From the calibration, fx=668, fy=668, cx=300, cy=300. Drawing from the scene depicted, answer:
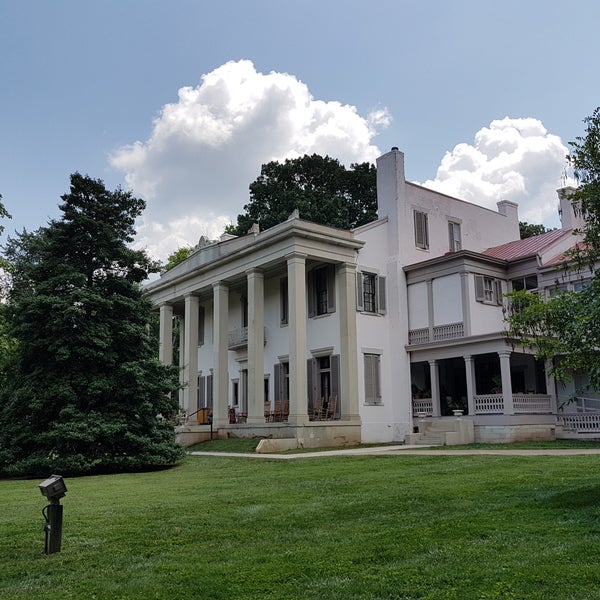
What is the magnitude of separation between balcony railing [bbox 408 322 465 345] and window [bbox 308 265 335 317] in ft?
11.9

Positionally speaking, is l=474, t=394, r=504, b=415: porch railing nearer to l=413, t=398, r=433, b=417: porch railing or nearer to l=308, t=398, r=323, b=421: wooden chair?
l=413, t=398, r=433, b=417: porch railing

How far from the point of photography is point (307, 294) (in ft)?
92.2

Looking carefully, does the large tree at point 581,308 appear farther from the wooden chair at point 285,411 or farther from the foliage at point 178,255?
the foliage at point 178,255

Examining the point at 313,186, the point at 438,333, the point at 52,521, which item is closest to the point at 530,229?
the point at 313,186

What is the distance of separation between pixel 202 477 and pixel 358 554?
30.9 ft

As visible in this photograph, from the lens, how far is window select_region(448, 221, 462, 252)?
30.2 metres

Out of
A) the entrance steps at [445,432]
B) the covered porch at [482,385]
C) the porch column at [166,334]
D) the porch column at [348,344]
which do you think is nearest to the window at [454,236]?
the covered porch at [482,385]

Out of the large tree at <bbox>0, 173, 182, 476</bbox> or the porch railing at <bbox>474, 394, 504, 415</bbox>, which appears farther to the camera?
the porch railing at <bbox>474, 394, 504, 415</bbox>

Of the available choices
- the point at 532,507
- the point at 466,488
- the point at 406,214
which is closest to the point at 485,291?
the point at 406,214

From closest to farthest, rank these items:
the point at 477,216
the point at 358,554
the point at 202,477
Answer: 1. the point at 358,554
2. the point at 202,477
3. the point at 477,216

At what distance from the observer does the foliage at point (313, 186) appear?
4475 centimetres

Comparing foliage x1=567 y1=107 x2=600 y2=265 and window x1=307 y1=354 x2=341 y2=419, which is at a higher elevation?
foliage x1=567 y1=107 x2=600 y2=265

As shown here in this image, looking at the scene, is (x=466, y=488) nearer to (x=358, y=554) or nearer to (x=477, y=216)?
(x=358, y=554)

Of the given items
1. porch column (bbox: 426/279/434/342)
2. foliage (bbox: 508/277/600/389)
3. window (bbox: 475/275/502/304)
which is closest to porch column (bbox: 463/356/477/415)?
porch column (bbox: 426/279/434/342)
